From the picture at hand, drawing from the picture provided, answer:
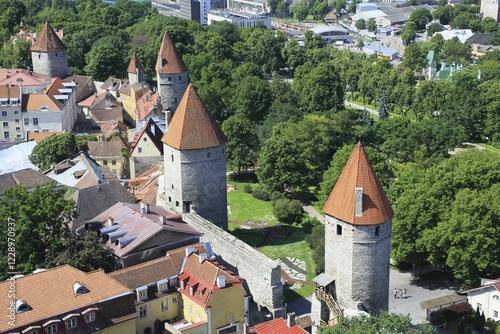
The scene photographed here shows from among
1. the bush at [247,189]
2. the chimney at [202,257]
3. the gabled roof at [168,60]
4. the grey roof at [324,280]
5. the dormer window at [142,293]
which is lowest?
the bush at [247,189]

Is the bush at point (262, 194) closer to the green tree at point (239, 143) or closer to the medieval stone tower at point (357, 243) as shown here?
the green tree at point (239, 143)

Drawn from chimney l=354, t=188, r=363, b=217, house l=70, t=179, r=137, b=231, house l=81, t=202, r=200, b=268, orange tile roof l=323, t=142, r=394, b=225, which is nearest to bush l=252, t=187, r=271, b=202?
house l=70, t=179, r=137, b=231

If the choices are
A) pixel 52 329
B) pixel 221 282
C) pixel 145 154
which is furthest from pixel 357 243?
pixel 145 154

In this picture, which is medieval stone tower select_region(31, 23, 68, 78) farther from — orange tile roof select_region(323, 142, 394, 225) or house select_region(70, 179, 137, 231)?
orange tile roof select_region(323, 142, 394, 225)

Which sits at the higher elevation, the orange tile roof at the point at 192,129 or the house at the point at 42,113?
the orange tile roof at the point at 192,129

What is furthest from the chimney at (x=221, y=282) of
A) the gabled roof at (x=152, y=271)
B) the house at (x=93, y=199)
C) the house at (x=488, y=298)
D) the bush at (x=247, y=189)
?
the bush at (x=247, y=189)

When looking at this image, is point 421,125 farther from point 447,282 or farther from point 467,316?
point 467,316

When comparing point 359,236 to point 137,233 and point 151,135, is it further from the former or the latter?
point 151,135
